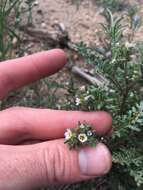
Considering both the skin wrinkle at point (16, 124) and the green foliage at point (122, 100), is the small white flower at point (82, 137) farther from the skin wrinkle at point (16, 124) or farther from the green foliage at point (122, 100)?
the skin wrinkle at point (16, 124)

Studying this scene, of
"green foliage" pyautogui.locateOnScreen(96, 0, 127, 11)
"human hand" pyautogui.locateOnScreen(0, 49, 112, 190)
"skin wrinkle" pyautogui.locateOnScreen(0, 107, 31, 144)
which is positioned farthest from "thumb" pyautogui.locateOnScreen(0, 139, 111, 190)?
"green foliage" pyautogui.locateOnScreen(96, 0, 127, 11)

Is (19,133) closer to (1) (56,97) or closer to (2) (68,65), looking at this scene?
(1) (56,97)

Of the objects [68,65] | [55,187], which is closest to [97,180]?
→ [55,187]

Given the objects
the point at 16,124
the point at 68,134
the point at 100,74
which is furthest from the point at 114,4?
the point at 68,134

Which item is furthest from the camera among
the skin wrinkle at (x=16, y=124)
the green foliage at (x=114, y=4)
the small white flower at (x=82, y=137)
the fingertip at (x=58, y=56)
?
the green foliage at (x=114, y=4)

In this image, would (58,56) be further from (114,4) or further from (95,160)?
(114,4)

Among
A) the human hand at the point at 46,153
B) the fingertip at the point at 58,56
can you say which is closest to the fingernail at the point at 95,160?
the human hand at the point at 46,153
